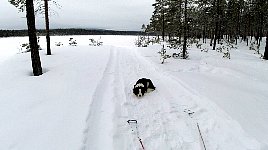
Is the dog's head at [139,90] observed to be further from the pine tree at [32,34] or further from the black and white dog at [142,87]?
the pine tree at [32,34]

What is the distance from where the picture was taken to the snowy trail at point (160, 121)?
5.43 metres

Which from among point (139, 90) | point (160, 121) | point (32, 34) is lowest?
point (160, 121)

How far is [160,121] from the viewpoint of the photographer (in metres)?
6.68

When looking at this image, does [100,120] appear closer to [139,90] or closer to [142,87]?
[139,90]

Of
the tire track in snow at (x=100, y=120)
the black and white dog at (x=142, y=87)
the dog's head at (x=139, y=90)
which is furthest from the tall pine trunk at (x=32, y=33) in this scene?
the dog's head at (x=139, y=90)

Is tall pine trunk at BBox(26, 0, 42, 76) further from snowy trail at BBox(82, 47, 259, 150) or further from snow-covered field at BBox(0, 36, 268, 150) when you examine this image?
snowy trail at BBox(82, 47, 259, 150)

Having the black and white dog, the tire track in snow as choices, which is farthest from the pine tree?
the black and white dog

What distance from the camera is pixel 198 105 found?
7637 millimetres

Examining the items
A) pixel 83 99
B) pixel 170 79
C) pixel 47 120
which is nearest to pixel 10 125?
pixel 47 120

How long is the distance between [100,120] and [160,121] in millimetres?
1566

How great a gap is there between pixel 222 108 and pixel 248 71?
7.32 meters

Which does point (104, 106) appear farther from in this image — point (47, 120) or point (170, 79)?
point (170, 79)

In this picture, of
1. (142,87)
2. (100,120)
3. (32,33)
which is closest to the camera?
(100,120)

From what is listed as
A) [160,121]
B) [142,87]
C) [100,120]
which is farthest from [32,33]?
[160,121]
